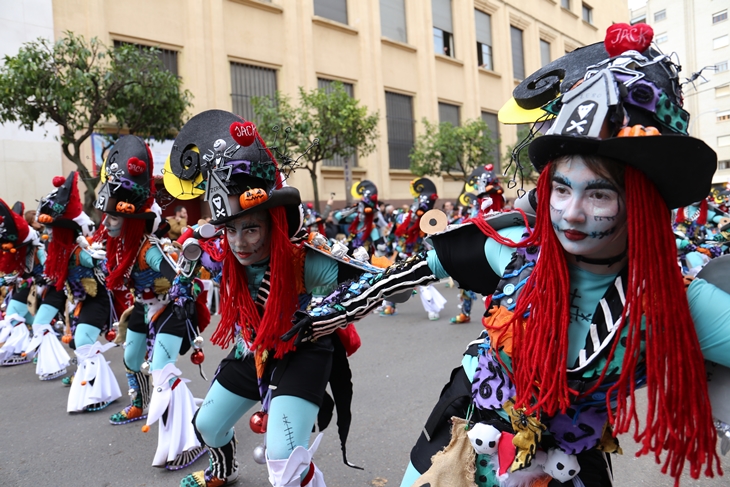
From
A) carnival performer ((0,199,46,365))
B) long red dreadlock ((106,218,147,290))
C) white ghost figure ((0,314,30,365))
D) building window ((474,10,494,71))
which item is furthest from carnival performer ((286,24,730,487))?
building window ((474,10,494,71))

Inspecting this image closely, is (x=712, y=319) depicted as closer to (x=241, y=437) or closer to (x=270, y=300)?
(x=270, y=300)

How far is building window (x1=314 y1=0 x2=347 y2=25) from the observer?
18.3m

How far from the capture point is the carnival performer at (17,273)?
6809 mm

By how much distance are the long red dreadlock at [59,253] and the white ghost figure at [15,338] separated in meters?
1.90

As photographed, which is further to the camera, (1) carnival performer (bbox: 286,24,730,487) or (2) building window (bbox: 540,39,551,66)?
(2) building window (bbox: 540,39,551,66)

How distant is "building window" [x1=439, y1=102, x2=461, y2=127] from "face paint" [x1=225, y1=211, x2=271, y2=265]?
20393 millimetres

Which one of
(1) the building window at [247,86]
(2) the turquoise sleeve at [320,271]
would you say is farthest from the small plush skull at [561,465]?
(1) the building window at [247,86]

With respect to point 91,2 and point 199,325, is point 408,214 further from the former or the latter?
point 91,2

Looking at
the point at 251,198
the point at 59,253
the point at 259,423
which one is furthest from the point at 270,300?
the point at 59,253

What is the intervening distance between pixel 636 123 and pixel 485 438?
3.53 feet

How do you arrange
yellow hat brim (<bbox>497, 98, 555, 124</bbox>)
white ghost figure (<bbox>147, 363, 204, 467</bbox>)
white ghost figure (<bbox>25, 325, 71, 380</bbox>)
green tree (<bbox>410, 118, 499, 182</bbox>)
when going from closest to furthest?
yellow hat brim (<bbox>497, 98, 555, 124</bbox>) < white ghost figure (<bbox>147, 363, 204, 467</bbox>) < white ghost figure (<bbox>25, 325, 71, 380</bbox>) < green tree (<bbox>410, 118, 499, 182</bbox>)

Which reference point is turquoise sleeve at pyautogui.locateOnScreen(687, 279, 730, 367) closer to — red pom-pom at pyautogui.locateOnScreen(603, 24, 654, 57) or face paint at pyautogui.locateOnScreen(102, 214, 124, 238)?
red pom-pom at pyautogui.locateOnScreen(603, 24, 654, 57)

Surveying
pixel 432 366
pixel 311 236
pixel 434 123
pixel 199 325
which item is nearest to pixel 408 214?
pixel 432 366

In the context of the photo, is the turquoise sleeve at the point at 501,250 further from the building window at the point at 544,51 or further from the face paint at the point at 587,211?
the building window at the point at 544,51
